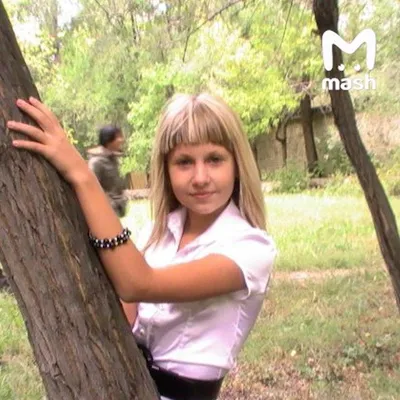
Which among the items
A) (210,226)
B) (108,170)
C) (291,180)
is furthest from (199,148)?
(291,180)

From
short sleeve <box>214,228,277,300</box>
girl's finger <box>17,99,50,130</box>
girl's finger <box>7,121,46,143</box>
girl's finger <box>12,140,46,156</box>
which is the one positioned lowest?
short sleeve <box>214,228,277,300</box>

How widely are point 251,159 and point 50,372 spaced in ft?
1.69

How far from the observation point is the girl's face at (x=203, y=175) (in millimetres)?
1289

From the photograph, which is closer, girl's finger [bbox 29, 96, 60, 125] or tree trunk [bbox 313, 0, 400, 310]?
girl's finger [bbox 29, 96, 60, 125]

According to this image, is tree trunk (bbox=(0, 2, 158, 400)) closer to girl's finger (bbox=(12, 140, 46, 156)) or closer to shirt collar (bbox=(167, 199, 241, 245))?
girl's finger (bbox=(12, 140, 46, 156))

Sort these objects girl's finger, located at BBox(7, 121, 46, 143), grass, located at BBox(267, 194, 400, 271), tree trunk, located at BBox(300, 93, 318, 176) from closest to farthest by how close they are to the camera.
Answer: girl's finger, located at BBox(7, 121, 46, 143), grass, located at BBox(267, 194, 400, 271), tree trunk, located at BBox(300, 93, 318, 176)

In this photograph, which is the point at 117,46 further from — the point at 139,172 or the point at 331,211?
the point at 139,172

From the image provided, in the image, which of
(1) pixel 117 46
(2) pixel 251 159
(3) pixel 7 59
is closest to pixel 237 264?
(2) pixel 251 159

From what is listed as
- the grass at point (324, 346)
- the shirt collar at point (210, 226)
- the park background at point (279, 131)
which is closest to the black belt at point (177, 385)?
the shirt collar at point (210, 226)

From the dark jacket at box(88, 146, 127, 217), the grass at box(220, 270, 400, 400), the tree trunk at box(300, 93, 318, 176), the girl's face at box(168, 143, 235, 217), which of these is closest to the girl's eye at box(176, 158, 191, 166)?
the girl's face at box(168, 143, 235, 217)

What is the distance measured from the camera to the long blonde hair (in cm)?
129

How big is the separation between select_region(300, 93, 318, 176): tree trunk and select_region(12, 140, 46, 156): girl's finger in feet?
50.0

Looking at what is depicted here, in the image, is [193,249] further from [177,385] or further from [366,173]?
[366,173]

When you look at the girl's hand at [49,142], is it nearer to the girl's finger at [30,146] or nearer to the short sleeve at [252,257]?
the girl's finger at [30,146]
